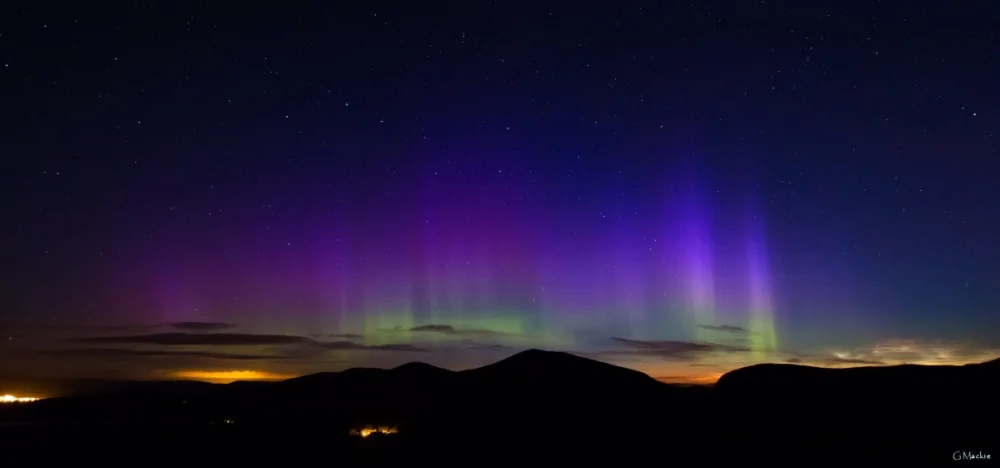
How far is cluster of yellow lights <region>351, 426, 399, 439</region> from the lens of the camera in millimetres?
47856

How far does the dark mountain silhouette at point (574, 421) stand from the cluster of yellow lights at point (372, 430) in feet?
2.66

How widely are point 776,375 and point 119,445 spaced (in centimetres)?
5679

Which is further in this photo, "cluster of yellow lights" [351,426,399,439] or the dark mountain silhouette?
"cluster of yellow lights" [351,426,399,439]

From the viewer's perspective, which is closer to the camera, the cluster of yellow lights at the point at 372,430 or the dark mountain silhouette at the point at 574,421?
the dark mountain silhouette at the point at 574,421

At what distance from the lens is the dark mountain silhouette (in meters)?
35.8

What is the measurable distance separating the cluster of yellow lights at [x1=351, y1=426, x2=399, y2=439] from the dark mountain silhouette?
810 millimetres

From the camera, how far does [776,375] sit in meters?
71.4

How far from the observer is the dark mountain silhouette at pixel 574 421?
3578cm

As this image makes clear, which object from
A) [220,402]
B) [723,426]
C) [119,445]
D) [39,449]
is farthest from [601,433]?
[220,402]

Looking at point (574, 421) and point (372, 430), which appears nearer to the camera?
point (372, 430)

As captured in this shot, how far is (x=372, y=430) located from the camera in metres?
50.5

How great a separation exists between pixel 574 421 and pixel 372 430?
14668mm

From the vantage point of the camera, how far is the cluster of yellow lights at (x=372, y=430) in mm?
47856

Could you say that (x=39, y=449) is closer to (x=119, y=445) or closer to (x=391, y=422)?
(x=119, y=445)
